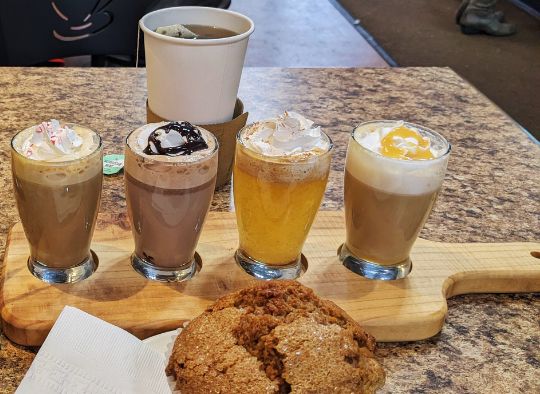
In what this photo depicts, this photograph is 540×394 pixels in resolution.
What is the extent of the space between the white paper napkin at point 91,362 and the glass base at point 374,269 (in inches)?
14.7

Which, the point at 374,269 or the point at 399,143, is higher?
the point at 399,143

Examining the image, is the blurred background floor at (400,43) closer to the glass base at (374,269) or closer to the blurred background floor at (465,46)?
the blurred background floor at (465,46)

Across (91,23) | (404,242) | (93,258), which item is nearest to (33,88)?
(91,23)

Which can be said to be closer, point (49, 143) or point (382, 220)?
point (49, 143)

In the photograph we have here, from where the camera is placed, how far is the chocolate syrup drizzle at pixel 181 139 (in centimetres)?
97

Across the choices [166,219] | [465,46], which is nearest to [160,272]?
[166,219]

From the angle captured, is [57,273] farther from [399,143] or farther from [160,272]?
[399,143]

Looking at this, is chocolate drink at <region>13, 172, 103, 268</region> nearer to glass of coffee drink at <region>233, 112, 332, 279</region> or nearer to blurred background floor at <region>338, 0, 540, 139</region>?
glass of coffee drink at <region>233, 112, 332, 279</region>

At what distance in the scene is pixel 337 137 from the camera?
1.57m

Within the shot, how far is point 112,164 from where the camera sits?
135cm

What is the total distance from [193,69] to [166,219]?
0.29m

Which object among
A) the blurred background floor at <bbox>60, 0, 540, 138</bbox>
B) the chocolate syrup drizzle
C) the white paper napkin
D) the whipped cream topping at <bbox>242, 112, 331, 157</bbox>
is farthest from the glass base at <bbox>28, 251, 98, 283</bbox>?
the blurred background floor at <bbox>60, 0, 540, 138</bbox>

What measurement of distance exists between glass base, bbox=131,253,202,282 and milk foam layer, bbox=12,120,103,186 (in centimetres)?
17

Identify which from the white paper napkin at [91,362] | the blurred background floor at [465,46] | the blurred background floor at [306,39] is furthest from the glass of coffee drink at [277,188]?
the blurred background floor at [465,46]
